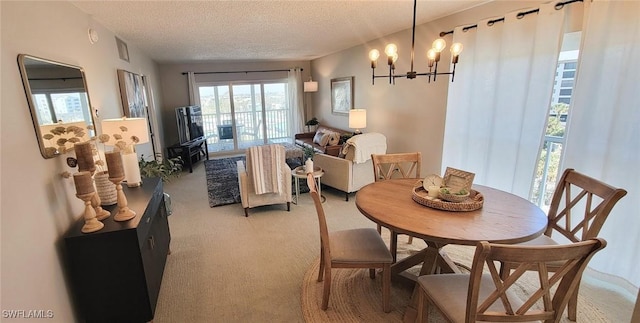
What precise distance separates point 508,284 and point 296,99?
7.16 m

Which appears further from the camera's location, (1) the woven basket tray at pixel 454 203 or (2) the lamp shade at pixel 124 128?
(2) the lamp shade at pixel 124 128

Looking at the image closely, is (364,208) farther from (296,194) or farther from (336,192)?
(336,192)

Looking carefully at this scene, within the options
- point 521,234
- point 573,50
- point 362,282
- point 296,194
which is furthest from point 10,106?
point 573,50

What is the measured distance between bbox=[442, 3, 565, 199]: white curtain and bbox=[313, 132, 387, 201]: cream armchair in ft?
3.39

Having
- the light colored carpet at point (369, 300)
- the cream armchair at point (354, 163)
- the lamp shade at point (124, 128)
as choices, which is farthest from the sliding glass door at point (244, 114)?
the light colored carpet at point (369, 300)

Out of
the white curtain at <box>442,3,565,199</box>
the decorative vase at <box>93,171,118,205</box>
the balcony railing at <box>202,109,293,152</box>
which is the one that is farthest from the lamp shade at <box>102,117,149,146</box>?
the balcony railing at <box>202,109,293,152</box>

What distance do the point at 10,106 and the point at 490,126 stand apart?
3.56 meters

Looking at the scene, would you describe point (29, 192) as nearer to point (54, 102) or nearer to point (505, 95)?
point (54, 102)

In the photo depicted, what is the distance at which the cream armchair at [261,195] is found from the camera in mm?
3559

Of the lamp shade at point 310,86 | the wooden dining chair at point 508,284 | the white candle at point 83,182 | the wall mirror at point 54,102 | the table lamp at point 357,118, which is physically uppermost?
the lamp shade at point 310,86

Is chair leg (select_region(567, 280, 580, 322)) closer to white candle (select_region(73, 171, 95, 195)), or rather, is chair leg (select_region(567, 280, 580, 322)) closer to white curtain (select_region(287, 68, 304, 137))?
white candle (select_region(73, 171, 95, 195))

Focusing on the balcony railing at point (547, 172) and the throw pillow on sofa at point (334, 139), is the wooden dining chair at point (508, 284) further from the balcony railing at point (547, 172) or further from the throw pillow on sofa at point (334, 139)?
the throw pillow on sofa at point (334, 139)

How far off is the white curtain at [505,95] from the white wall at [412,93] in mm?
188

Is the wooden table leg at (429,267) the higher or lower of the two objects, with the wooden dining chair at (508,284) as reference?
lower
